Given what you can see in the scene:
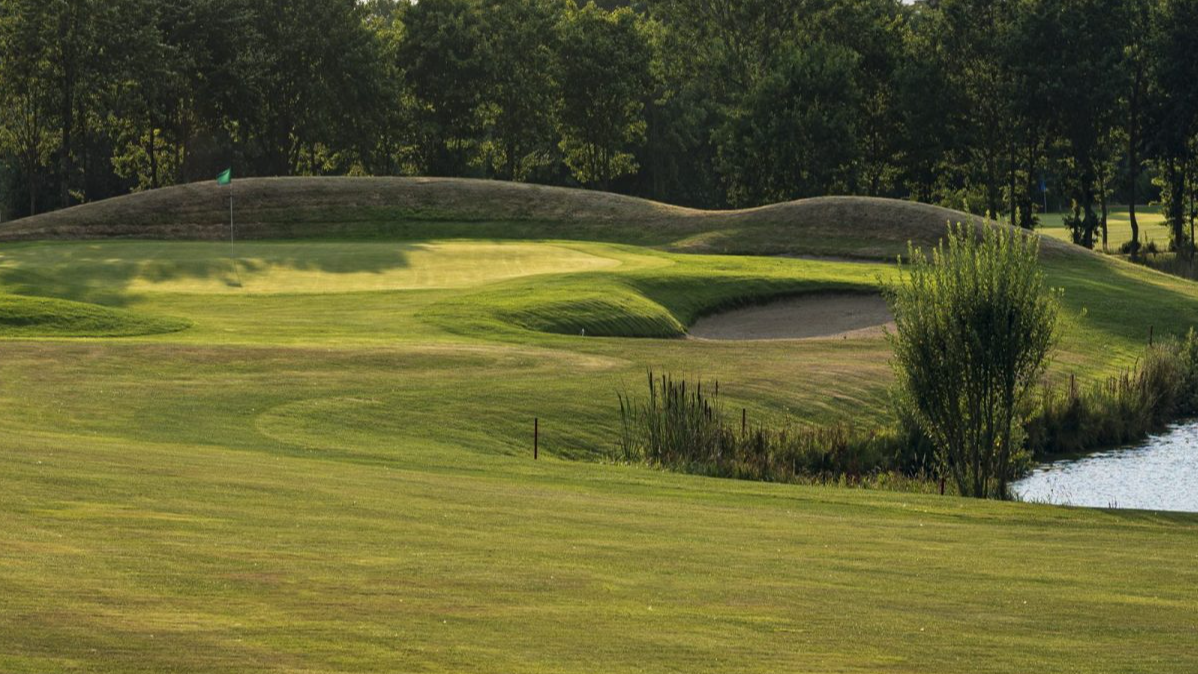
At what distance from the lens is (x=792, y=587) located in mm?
15023

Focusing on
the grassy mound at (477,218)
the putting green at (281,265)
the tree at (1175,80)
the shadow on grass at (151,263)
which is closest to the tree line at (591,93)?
the tree at (1175,80)

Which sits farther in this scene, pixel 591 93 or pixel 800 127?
pixel 591 93

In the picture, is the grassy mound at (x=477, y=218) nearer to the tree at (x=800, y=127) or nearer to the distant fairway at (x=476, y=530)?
the tree at (x=800, y=127)

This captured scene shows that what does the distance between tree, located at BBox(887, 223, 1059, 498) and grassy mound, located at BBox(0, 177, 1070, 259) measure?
3899 centimetres

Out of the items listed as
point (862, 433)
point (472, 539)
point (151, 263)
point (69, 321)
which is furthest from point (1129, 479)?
point (151, 263)

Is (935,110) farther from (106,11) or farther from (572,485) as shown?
(572,485)

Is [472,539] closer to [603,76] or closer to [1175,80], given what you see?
[1175,80]

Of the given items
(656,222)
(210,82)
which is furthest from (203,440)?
(210,82)

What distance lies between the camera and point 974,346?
29047mm

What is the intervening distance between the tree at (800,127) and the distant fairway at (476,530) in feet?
166

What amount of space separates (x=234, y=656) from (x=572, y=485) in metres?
11.8

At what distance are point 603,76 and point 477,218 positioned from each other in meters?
27.9

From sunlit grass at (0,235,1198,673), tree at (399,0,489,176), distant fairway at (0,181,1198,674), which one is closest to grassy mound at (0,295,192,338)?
distant fairway at (0,181,1198,674)

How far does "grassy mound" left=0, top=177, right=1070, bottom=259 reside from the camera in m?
71.6
